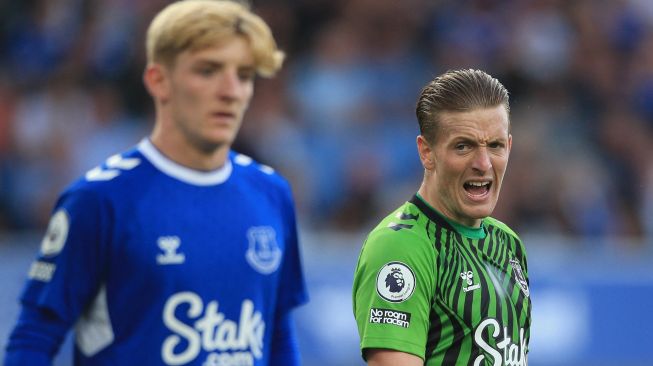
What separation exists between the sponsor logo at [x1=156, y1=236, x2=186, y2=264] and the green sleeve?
819 millimetres

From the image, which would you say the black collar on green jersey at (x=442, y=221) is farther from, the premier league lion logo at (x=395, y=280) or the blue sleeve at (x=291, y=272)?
the blue sleeve at (x=291, y=272)

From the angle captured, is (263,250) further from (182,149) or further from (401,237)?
(401,237)

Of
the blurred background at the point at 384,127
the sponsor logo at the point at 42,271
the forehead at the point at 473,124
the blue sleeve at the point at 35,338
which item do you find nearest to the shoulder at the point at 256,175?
the sponsor logo at the point at 42,271

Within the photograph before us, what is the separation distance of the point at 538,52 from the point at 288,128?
8.75ft

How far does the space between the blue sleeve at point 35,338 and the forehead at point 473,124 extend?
149cm

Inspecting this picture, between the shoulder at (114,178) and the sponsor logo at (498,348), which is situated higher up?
the shoulder at (114,178)

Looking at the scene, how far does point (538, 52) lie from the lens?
1208 centimetres

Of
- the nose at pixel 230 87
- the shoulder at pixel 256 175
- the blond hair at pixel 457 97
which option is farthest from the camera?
the shoulder at pixel 256 175

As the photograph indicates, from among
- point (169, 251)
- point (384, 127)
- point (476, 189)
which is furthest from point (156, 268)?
point (384, 127)

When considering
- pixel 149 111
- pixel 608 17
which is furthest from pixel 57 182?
pixel 608 17

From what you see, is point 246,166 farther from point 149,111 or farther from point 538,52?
point 538,52

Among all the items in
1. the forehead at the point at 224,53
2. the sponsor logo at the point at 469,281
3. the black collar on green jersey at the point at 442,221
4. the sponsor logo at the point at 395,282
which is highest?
the forehead at the point at 224,53

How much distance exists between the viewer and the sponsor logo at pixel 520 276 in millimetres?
4203

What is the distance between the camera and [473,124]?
402 centimetres
